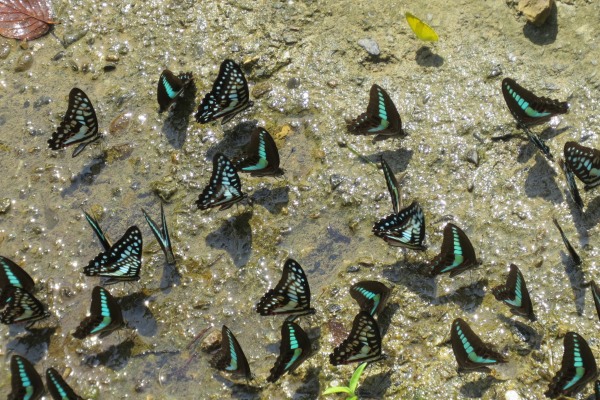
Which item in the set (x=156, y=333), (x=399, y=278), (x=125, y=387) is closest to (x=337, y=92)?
(x=399, y=278)

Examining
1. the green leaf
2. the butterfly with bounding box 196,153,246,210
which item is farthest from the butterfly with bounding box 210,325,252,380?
the butterfly with bounding box 196,153,246,210

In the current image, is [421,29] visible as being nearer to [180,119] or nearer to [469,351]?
[180,119]

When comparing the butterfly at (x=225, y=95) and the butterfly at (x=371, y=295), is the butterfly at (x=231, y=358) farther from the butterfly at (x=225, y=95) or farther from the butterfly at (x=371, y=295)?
the butterfly at (x=225, y=95)

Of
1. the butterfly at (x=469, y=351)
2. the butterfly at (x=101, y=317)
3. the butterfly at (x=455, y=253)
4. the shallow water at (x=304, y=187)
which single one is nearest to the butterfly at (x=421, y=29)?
the shallow water at (x=304, y=187)

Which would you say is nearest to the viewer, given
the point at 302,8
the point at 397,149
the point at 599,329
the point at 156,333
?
the point at 599,329

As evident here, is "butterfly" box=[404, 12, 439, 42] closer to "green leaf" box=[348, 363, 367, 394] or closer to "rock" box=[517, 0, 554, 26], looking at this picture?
"rock" box=[517, 0, 554, 26]

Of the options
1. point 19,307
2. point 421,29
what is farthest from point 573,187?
point 19,307

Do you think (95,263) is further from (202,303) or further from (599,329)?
(599,329)
